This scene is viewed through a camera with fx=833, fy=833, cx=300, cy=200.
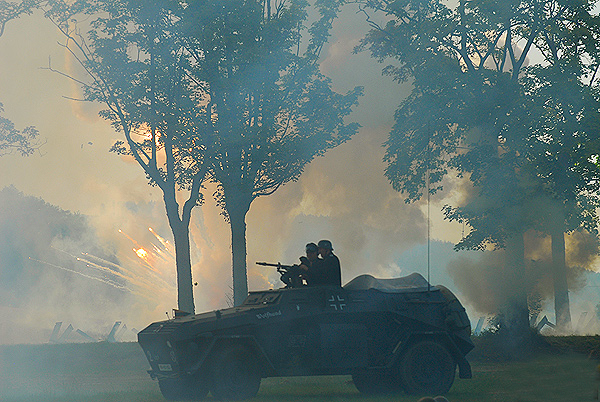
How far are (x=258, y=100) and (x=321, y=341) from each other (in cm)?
1331

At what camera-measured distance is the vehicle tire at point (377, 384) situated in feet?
47.6

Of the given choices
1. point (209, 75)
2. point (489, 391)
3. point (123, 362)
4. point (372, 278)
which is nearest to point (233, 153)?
point (209, 75)

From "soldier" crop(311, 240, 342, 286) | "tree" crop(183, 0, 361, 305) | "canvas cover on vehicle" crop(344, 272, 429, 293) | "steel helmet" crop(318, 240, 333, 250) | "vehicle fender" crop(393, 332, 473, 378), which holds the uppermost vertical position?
"tree" crop(183, 0, 361, 305)

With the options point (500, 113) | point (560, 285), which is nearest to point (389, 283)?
point (500, 113)

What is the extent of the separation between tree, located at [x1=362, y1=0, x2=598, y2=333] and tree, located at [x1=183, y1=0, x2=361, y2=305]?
2219 millimetres

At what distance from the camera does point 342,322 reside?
14.1 metres

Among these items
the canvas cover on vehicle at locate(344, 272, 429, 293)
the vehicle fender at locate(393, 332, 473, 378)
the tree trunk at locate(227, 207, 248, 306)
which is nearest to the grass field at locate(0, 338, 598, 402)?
the vehicle fender at locate(393, 332, 473, 378)

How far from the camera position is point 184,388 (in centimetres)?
1352

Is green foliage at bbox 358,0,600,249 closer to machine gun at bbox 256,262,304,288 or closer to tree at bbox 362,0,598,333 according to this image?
tree at bbox 362,0,598,333

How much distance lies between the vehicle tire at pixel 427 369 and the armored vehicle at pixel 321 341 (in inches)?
0.7

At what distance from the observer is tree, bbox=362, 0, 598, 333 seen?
76.7 feet

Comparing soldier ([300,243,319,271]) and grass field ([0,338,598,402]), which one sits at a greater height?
soldier ([300,243,319,271])

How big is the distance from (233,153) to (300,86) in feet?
10.4

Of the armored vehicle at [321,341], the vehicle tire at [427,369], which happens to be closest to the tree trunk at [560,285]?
the armored vehicle at [321,341]
